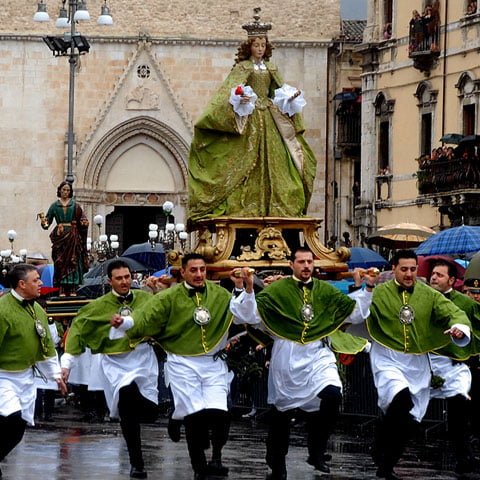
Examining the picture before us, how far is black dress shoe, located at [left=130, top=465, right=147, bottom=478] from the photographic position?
1458 centimetres

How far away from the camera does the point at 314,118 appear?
48156 mm

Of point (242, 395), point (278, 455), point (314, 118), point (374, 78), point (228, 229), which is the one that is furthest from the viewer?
point (314, 118)

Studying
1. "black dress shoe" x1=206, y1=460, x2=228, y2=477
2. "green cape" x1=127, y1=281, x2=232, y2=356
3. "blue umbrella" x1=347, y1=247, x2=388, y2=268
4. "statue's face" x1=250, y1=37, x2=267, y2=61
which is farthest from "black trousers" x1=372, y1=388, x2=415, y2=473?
"blue umbrella" x1=347, y1=247, x2=388, y2=268

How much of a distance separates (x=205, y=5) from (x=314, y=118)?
398 cm

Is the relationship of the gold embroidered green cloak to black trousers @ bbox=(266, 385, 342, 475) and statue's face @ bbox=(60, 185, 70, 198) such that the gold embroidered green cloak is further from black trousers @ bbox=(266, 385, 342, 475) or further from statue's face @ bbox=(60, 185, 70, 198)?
black trousers @ bbox=(266, 385, 342, 475)

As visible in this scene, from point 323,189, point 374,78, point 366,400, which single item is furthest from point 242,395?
point 323,189

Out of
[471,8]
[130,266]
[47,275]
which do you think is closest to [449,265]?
[130,266]

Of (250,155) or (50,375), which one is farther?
(250,155)

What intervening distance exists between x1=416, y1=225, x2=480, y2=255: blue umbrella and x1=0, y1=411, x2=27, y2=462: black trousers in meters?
11.9

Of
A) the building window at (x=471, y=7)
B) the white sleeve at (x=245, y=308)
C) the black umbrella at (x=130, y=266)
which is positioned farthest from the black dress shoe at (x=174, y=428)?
the building window at (x=471, y=7)

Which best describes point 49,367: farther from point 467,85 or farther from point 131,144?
point 131,144

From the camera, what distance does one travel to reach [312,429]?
1480 centimetres

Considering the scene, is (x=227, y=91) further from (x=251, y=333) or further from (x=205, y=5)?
(x=205, y=5)

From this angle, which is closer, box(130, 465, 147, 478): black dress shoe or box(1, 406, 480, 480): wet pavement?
box(130, 465, 147, 478): black dress shoe
